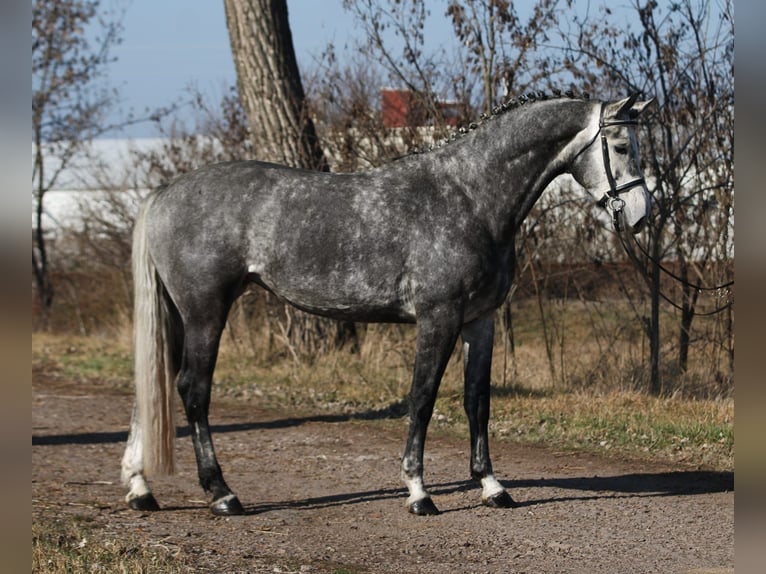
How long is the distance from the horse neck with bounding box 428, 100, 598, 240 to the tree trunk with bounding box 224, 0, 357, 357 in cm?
586

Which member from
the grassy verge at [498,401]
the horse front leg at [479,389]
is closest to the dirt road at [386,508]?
the horse front leg at [479,389]

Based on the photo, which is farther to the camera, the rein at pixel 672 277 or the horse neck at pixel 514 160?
the rein at pixel 672 277

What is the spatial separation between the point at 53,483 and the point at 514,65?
606 cm

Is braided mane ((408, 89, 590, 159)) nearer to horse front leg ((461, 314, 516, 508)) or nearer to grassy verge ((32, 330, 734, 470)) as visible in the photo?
horse front leg ((461, 314, 516, 508))

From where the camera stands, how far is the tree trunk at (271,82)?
11.9 m

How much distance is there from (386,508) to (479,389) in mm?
984

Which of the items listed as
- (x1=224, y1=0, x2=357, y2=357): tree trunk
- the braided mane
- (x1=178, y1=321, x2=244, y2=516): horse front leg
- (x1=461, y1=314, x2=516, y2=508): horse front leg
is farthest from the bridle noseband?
(x1=224, y1=0, x2=357, y2=357): tree trunk

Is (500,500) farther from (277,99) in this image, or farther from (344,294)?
(277,99)

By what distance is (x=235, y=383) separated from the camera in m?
11.6

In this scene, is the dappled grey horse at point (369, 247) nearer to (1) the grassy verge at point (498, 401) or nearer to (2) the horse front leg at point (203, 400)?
(2) the horse front leg at point (203, 400)

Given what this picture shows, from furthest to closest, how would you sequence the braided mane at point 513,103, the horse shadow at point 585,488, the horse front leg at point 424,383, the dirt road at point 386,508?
1. the horse shadow at point 585,488
2. the braided mane at point 513,103
3. the horse front leg at point 424,383
4. the dirt road at point 386,508

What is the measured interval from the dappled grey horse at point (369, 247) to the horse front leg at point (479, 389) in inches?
2.3

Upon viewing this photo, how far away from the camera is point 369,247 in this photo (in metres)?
5.95

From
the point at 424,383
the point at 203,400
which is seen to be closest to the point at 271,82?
the point at 203,400
